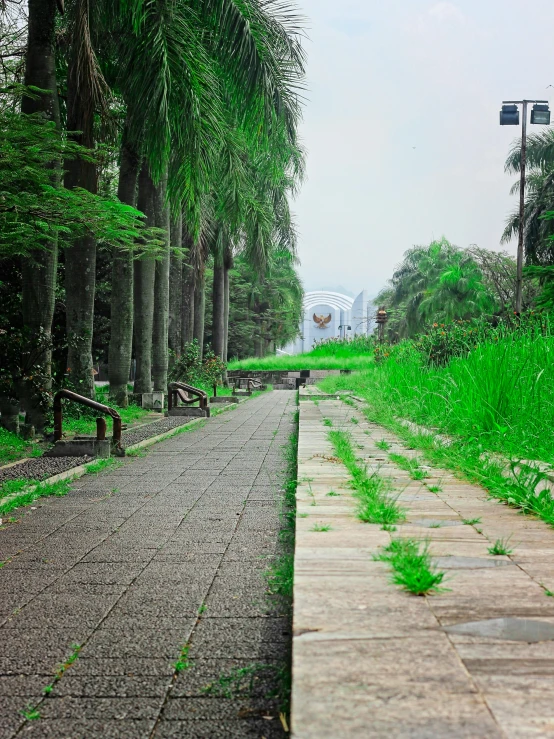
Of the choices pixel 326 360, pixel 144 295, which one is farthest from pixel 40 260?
pixel 326 360

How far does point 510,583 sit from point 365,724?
1260 millimetres

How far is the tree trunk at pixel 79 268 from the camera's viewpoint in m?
11.6

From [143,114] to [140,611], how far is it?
9.44 m

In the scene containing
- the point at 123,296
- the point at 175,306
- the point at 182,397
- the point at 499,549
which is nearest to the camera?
the point at 499,549

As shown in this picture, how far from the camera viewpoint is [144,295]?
51.4 feet

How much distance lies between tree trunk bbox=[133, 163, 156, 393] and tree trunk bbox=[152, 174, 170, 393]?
0.22m

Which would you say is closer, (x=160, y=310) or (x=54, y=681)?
(x=54, y=681)

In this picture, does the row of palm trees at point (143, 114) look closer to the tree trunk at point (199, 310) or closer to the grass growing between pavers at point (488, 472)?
the grass growing between pavers at point (488, 472)

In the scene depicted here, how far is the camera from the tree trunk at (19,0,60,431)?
33.4 feet

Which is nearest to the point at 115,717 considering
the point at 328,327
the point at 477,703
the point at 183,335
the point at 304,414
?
the point at 477,703

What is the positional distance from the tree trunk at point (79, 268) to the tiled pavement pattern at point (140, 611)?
578 centimetres

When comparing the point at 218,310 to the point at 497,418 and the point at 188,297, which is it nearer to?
the point at 188,297

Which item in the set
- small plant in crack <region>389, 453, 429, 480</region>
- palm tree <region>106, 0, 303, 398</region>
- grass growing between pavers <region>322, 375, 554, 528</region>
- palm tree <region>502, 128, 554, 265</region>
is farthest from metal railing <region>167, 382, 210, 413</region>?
palm tree <region>502, 128, 554, 265</region>

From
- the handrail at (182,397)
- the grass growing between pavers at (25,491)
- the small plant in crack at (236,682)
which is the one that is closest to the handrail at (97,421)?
the grass growing between pavers at (25,491)
